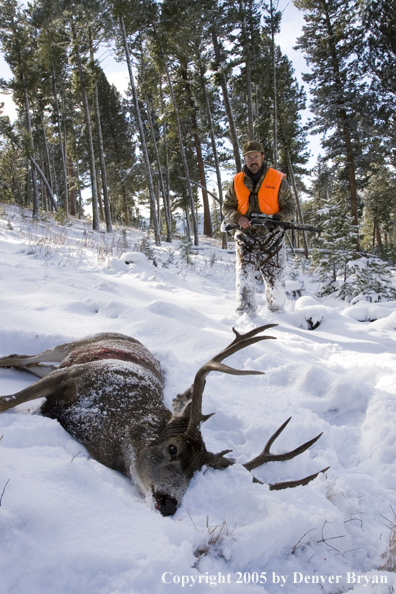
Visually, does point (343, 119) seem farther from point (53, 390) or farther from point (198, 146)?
point (53, 390)

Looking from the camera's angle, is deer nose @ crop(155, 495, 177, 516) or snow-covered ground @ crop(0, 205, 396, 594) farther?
deer nose @ crop(155, 495, 177, 516)

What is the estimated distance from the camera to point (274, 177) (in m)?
5.55

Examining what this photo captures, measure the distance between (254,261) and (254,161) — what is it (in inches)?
62.0

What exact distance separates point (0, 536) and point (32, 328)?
9.25ft

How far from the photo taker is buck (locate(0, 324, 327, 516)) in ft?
6.38

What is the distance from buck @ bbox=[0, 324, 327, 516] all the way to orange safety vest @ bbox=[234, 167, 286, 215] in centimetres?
386

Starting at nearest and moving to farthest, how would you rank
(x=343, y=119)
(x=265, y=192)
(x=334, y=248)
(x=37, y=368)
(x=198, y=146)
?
(x=37, y=368) < (x=265, y=192) < (x=334, y=248) < (x=343, y=119) < (x=198, y=146)

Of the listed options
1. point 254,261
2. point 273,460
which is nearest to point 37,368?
point 273,460

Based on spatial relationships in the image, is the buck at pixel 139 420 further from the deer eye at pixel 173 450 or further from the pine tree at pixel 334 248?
the pine tree at pixel 334 248

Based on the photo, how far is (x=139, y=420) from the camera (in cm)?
228

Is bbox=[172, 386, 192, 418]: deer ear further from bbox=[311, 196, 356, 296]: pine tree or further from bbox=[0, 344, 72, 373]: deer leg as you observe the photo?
bbox=[311, 196, 356, 296]: pine tree

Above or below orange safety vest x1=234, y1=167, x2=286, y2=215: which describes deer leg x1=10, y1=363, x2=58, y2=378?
below

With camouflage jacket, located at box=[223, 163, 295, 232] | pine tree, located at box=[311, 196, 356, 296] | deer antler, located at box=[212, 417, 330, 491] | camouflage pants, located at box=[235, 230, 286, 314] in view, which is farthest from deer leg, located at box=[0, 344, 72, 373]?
pine tree, located at box=[311, 196, 356, 296]

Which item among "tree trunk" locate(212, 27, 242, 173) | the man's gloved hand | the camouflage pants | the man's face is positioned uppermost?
"tree trunk" locate(212, 27, 242, 173)
